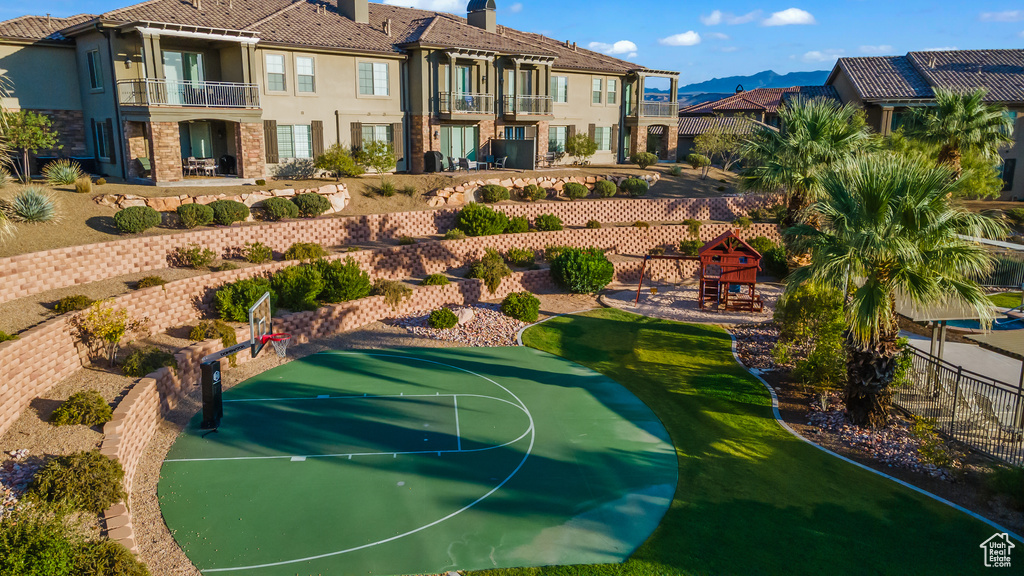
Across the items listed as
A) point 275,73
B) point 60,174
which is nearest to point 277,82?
point 275,73

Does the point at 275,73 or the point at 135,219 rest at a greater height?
the point at 275,73

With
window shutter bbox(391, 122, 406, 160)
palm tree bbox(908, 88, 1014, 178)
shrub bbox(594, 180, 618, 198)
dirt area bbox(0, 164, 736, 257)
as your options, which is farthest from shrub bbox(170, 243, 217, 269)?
palm tree bbox(908, 88, 1014, 178)

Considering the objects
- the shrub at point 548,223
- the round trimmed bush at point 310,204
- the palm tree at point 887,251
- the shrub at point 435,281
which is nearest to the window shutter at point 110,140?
the round trimmed bush at point 310,204

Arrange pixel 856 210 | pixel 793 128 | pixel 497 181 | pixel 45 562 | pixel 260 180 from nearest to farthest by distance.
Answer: pixel 45 562
pixel 856 210
pixel 793 128
pixel 260 180
pixel 497 181

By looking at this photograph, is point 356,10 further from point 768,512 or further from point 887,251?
point 768,512

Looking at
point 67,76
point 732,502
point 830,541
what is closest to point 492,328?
point 732,502

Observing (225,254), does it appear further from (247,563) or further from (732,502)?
(732,502)
